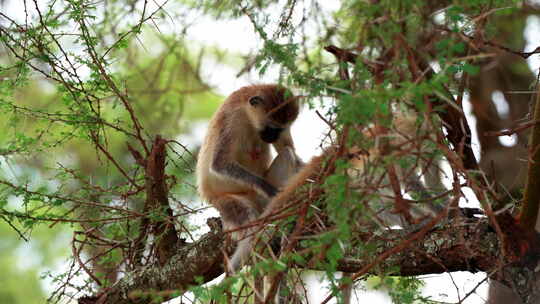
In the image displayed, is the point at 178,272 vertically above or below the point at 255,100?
below

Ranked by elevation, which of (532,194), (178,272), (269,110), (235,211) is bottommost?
(532,194)

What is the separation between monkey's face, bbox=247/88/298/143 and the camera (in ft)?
24.3

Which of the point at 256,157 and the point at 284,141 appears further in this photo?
the point at 256,157

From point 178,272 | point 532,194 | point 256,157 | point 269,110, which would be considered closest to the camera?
point 532,194

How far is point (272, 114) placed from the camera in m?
7.41

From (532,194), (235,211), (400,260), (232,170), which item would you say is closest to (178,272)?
(235,211)

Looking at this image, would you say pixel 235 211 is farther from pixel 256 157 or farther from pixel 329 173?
pixel 329 173

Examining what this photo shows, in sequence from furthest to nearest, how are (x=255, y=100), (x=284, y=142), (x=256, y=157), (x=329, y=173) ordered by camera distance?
(x=256, y=157) → (x=284, y=142) → (x=255, y=100) → (x=329, y=173)

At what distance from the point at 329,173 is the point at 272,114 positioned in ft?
12.3

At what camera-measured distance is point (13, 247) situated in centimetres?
1538

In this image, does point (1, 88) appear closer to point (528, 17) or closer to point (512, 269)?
point (512, 269)

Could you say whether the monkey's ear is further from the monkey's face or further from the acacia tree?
the acacia tree

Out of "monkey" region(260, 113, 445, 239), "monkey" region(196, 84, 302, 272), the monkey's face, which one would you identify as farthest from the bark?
the monkey's face

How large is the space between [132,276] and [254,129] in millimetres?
2243
